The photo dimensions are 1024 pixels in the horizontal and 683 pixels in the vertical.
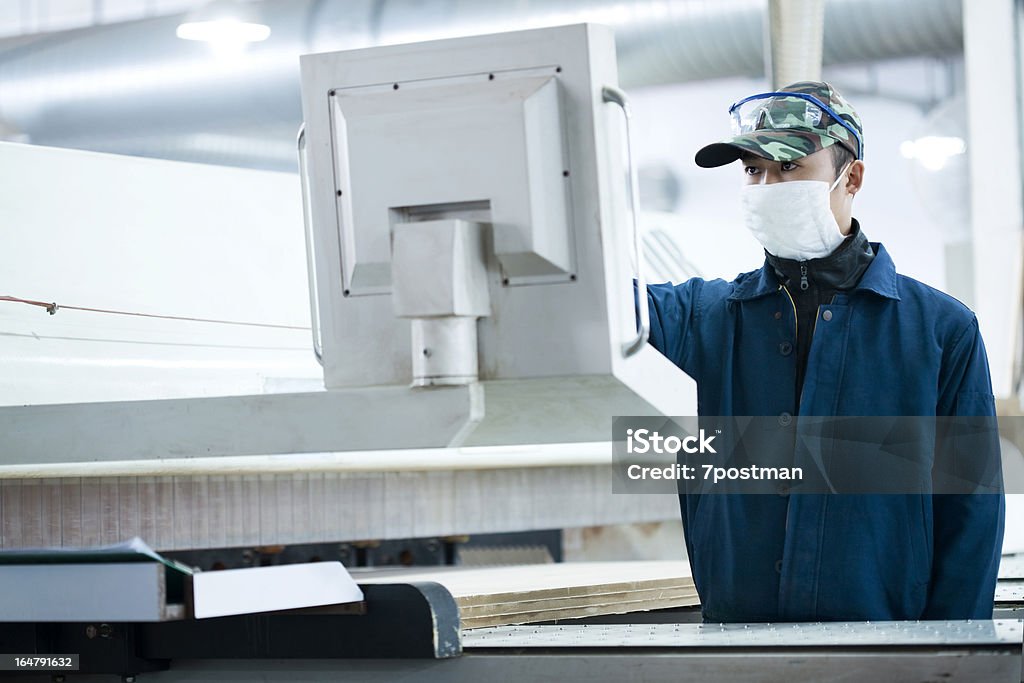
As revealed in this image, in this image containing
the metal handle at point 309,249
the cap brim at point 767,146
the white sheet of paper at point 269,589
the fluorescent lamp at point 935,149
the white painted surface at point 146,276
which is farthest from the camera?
the fluorescent lamp at point 935,149

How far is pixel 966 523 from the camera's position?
1653 mm

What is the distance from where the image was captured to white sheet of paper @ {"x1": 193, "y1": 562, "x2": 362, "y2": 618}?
1166 mm

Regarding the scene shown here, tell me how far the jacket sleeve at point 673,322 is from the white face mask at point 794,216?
0.56 ft

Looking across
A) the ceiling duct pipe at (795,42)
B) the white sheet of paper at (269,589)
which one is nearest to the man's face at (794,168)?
the white sheet of paper at (269,589)

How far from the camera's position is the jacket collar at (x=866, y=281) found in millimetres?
1693

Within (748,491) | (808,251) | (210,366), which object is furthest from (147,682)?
(210,366)

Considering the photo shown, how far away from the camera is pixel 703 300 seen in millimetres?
1832

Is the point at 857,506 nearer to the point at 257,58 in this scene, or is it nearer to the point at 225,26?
the point at 257,58

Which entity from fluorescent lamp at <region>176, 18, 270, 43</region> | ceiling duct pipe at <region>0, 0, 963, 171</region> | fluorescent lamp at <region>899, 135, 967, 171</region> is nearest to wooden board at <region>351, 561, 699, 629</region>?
ceiling duct pipe at <region>0, 0, 963, 171</region>

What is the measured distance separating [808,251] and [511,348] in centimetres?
64

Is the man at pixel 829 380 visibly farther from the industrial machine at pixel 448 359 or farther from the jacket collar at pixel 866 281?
the industrial machine at pixel 448 359

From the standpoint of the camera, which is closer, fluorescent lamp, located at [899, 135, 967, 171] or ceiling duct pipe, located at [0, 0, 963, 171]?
ceiling duct pipe, located at [0, 0, 963, 171]

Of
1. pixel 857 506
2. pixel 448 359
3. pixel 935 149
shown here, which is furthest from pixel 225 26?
pixel 448 359

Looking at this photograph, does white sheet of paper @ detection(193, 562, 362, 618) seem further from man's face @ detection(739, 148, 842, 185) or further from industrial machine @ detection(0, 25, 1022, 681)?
man's face @ detection(739, 148, 842, 185)
